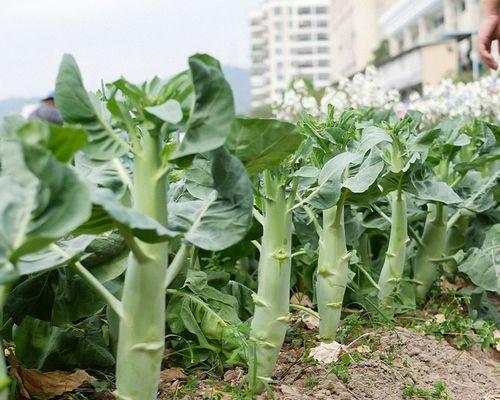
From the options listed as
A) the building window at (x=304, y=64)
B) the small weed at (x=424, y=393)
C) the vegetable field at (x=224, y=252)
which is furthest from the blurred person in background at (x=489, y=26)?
the building window at (x=304, y=64)

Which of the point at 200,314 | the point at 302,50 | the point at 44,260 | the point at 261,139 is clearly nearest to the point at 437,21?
the point at 200,314

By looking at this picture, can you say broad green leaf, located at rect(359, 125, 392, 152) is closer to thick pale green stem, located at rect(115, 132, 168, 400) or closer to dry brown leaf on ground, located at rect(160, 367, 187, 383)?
dry brown leaf on ground, located at rect(160, 367, 187, 383)

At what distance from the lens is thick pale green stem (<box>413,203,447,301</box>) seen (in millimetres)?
2924

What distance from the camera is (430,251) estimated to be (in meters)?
2.93

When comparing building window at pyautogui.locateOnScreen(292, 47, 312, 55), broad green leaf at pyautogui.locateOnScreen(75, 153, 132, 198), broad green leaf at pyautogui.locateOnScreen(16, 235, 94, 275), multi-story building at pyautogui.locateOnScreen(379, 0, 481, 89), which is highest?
building window at pyautogui.locateOnScreen(292, 47, 312, 55)

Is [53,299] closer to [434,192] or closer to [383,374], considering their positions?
[383,374]

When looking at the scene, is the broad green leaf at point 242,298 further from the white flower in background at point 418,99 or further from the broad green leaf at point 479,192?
the white flower in background at point 418,99

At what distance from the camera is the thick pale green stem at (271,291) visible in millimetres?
1836

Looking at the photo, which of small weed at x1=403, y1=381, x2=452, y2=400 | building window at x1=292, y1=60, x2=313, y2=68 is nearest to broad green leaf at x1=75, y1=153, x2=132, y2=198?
small weed at x1=403, y1=381, x2=452, y2=400

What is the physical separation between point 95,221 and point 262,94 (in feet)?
396

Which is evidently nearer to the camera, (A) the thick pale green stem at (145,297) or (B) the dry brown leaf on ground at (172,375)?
(A) the thick pale green stem at (145,297)

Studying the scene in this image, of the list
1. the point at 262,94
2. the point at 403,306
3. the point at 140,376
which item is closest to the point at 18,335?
the point at 140,376

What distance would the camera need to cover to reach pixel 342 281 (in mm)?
2256

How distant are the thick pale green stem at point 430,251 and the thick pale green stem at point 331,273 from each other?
738 mm
